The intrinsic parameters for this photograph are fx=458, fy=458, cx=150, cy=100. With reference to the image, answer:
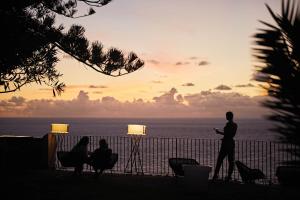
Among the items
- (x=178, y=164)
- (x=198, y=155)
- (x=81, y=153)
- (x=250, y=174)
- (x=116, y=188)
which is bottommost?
(x=198, y=155)

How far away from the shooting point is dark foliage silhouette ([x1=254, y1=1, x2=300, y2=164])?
93cm

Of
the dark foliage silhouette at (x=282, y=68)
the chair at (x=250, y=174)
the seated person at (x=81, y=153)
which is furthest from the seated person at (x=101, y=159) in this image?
the dark foliage silhouette at (x=282, y=68)

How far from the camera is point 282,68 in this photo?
949mm

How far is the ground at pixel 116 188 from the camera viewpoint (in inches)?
313

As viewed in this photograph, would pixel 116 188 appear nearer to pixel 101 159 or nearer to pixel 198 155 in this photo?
pixel 101 159

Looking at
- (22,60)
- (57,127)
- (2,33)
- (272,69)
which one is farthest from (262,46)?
(57,127)

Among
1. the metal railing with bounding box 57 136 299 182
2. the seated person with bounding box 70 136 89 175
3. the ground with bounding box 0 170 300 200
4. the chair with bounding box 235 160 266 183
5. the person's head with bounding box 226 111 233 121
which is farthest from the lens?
the seated person with bounding box 70 136 89 175

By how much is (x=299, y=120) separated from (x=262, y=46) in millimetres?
177

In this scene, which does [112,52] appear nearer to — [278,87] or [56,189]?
[56,189]

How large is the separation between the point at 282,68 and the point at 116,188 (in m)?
8.12

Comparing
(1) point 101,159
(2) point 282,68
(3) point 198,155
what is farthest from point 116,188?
(3) point 198,155

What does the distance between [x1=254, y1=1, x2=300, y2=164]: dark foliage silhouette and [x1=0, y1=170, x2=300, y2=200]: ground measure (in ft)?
22.6

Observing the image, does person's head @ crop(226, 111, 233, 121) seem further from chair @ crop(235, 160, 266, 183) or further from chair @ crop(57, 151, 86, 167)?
chair @ crop(57, 151, 86, 167)

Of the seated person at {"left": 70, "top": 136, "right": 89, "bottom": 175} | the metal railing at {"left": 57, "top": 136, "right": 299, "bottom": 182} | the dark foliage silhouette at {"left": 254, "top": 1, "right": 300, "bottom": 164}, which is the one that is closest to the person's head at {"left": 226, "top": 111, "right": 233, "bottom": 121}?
the metal railing at {"left": 57, "top": 136, "right": 299, "bottom": 182}
